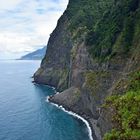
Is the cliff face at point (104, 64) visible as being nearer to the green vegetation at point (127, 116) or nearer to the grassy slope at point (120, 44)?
the grassy slope at point (120, 44)

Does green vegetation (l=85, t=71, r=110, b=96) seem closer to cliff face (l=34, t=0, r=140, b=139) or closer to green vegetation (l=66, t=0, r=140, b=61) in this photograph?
cliff face (l=34, t=0, r=140, b=139)

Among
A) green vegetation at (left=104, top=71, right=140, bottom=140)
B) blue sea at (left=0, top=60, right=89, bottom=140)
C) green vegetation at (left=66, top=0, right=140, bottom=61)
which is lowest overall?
blue sea at (left=0, top=60, right=89, bottom=140)

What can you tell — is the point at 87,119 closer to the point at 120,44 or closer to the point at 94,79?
the point at 94,79

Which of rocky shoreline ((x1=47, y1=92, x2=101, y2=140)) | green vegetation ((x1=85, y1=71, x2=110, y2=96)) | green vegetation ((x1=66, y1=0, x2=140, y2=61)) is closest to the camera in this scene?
rocky shoreline ((x1=47, y1=92, x2=101, y2=140))

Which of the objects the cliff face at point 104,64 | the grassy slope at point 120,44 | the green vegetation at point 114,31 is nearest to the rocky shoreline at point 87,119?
the cliff face at point 104,64

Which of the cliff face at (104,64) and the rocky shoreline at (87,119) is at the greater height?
the cliff face at (104,64)

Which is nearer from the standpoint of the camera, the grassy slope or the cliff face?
the grassy slope

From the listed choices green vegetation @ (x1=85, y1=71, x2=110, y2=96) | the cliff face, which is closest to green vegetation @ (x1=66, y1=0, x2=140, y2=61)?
the cliff face

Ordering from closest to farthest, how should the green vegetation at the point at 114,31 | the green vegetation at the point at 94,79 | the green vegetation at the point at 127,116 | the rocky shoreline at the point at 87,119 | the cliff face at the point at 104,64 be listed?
1. the green vegetation at the point at 127,116
2. the cliff face at the point at 104,64
3. the rocky shoreline at the point at 87,119
4. the green vegetation at the point at 114,31
5. the green vegetation at the point at 94,79

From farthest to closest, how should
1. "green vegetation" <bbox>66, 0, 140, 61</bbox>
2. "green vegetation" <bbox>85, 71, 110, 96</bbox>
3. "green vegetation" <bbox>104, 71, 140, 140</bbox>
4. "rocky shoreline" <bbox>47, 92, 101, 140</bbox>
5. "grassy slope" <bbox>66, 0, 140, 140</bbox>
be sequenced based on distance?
1. "green vegetation" <bbox>85, 71, 110, 96</bbox>
2. "green vegetation" <bbox>66, 0, 140, 61</bbox>
3. "rocky shoreline" <bbox>47, 92, 101, 140</bbox>
4. "grassy slope" <bbox>66, 0, 140, 140</bbox>
5. "green vegetation" <bbox>104, 71, 140, 140</bbox>
